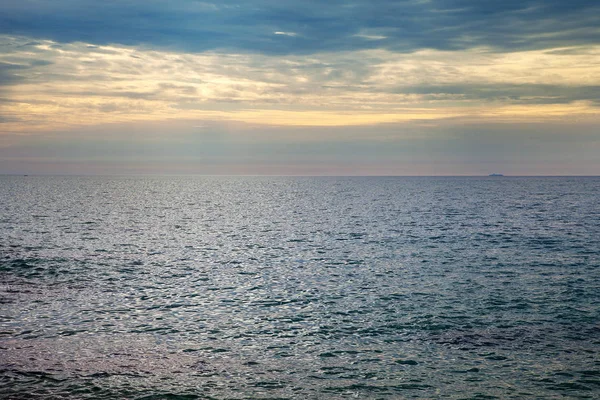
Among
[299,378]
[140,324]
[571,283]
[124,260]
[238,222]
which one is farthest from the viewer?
[238,222]

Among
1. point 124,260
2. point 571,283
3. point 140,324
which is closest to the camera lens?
point 140,324

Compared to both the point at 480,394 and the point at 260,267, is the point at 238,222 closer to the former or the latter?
the point at 260,267

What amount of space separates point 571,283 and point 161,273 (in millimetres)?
36088

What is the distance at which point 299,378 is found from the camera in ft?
76.7

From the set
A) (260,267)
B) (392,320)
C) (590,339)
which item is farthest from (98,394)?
(260,267)

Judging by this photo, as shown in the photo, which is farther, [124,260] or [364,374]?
[124,260]

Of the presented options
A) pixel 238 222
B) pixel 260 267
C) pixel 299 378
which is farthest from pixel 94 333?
pixel 238 222

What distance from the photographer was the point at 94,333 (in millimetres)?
29828

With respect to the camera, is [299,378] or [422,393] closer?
[422,393]

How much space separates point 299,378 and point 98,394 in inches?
326

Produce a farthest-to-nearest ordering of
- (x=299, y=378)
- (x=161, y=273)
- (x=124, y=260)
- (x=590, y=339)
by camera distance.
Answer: (x=124, y=260) → (x=161, y=273) → (x=590, y=339) → (x=299, y=378)

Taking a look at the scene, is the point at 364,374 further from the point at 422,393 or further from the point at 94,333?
the point at 94,333

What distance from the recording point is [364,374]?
23.8m

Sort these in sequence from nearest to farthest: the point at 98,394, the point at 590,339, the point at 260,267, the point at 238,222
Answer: the point at 98,394
the point at 590,339
the point at 260,267
the point at 238,222
